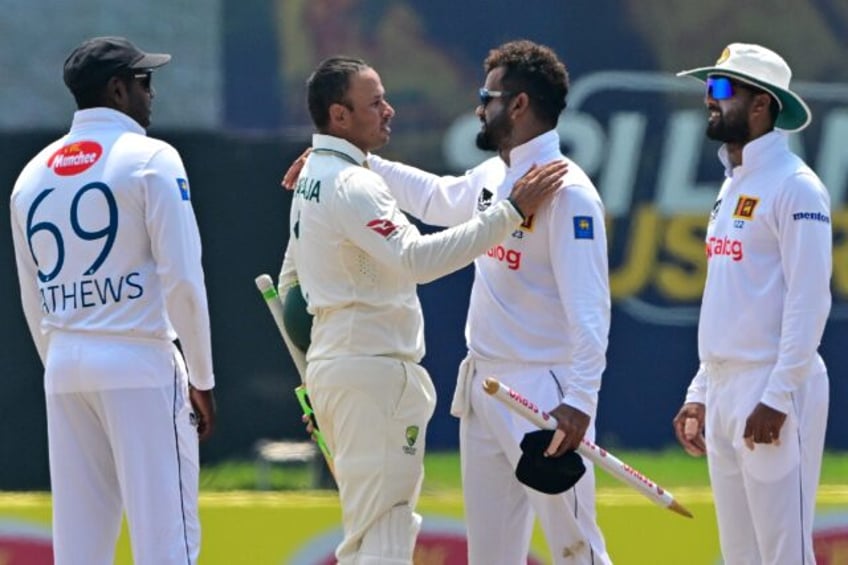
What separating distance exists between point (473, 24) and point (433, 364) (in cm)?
158

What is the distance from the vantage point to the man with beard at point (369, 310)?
512cm

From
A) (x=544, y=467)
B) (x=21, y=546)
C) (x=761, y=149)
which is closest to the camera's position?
(x=544, y=467)

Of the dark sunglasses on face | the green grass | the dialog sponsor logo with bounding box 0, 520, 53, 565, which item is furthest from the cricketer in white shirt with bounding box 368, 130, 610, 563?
the green grass

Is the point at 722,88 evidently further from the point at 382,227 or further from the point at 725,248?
the point at 382,227

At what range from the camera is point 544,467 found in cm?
500

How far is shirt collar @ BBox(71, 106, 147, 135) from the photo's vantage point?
5168 millimetres

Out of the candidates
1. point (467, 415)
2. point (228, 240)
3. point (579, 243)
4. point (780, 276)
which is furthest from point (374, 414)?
point (228, 240)

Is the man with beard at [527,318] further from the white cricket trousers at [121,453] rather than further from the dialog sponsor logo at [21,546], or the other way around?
the dialog sponsor logo at [21,546]

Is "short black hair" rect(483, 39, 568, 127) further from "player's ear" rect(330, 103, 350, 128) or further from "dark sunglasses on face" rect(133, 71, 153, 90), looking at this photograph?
"dark sunglasses on face" rect(133, 71, 153, 90)

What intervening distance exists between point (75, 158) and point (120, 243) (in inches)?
10.0

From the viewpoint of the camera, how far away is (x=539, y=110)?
5305mm

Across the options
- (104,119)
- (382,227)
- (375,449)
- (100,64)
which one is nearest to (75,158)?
(104,119)

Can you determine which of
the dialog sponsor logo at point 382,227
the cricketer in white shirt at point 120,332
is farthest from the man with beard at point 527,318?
the cricketer in white shirt at point 120,332

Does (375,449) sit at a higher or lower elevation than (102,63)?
lower
